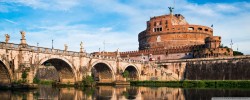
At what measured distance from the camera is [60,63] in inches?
2055

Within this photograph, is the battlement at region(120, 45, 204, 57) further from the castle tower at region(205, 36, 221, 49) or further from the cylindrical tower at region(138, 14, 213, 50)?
the cylindrical tower at region(138, 14, 213, 50)

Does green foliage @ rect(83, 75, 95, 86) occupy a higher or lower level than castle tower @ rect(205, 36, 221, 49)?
lower

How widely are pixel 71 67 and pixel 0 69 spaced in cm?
1516

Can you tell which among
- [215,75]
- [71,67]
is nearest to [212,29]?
[215,75]

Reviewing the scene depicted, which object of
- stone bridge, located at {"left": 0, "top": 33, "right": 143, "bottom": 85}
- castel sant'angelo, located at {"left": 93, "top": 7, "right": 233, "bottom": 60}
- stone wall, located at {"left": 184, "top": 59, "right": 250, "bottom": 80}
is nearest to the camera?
stone bridge, located at {"left": 0, "top": 33, "right": 143, "bottom": 85}

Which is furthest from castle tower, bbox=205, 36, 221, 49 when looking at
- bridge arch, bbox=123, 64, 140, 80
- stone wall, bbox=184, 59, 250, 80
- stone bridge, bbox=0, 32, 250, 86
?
bridge arch, bbox=123, 64, 140, 80

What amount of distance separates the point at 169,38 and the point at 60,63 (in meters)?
53.8

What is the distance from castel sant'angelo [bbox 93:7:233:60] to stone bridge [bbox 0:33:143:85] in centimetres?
1426

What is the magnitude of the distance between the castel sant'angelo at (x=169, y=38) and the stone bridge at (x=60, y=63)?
14.3 m

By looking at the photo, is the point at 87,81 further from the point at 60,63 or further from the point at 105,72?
the point at 105,72

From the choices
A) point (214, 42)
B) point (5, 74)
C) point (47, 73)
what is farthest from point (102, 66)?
point (214, 42)

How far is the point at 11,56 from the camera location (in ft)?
130

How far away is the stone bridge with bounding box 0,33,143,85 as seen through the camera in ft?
128

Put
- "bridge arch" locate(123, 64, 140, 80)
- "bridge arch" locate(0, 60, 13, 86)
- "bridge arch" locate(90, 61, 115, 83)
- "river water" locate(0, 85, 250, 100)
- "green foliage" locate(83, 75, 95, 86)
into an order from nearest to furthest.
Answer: "river water" locate(0, 85, 250, 100), "bridge arch" locate(0, 60, 13, 86), "green foliage" locate(83, 75, 95, 86), "bridge arch" locate(90, 61, 115, 83), "bridge arch" locate(123, 64, 140, 80)
